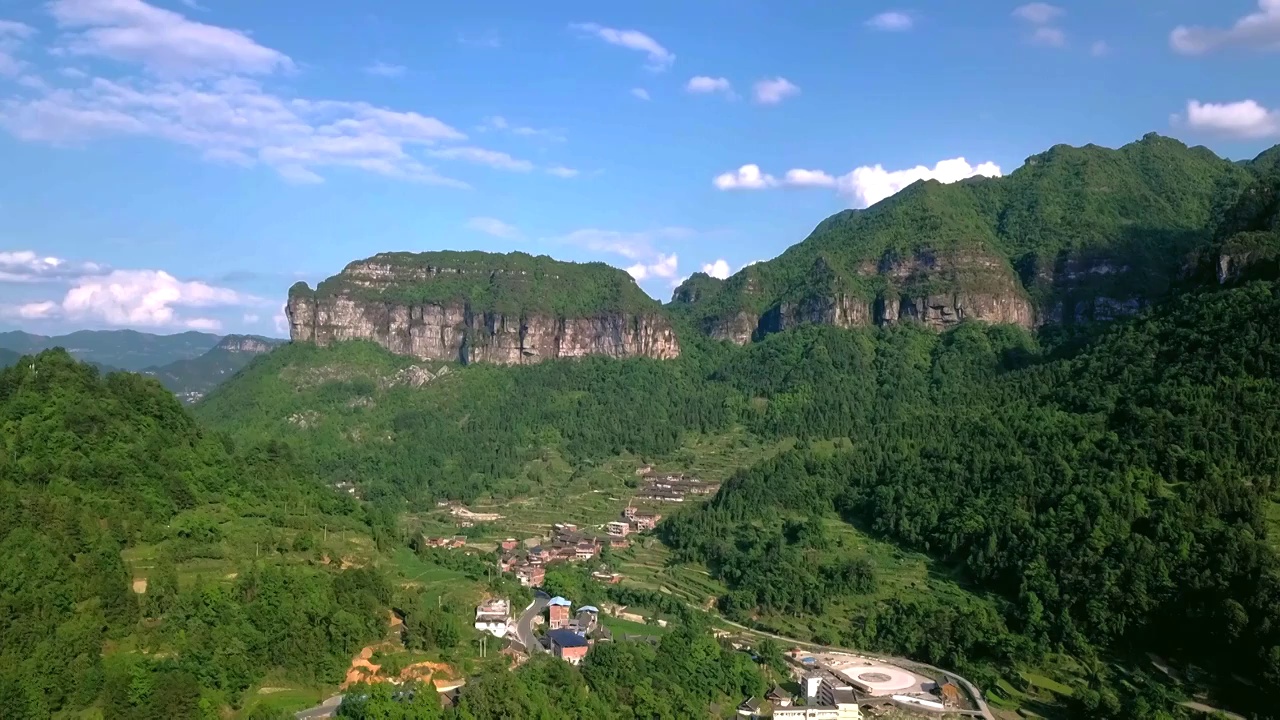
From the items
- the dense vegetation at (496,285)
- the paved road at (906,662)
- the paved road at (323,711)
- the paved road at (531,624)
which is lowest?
the paved road at (906,662)

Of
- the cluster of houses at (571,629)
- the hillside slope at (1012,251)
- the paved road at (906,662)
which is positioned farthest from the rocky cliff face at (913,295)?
the cluster of houses at (571,629)

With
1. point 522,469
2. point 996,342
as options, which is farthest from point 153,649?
point 996,342

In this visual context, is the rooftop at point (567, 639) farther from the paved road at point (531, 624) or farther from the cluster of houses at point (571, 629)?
the paved road at point (531, 624)

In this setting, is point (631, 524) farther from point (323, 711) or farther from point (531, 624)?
point (323, 711)

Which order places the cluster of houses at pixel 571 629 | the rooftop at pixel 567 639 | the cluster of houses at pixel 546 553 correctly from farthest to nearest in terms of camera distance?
the cluster of houses at pixel 546 553 < the rooftop at pixel 567 639 < the cluster of houses at pixel 571 629

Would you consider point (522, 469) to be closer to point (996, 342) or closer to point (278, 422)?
point (278, 422)

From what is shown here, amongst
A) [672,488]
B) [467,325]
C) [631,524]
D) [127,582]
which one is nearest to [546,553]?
[631,524]
